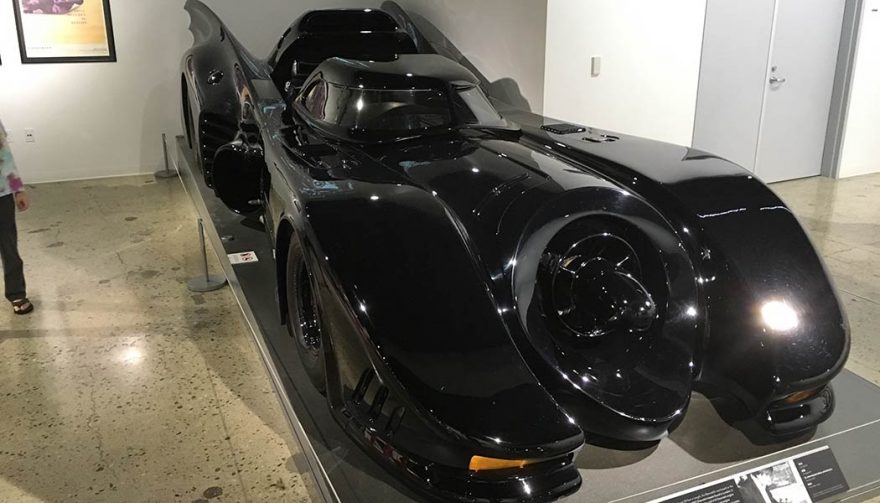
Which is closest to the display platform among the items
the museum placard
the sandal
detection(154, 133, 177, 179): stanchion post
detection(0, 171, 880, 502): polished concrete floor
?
the museum placard

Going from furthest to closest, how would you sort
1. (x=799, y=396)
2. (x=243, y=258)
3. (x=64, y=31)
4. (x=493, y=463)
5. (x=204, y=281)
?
(x=64, y=31) → (x=204, y=281) → (x=243, y=258) → (x=799, y=396) → (x=493, y=463)

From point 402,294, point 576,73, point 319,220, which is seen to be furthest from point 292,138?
point 576,73

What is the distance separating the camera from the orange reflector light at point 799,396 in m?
1.85

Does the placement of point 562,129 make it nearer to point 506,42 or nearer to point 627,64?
point 506,42

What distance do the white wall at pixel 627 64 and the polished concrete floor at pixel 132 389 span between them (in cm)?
232

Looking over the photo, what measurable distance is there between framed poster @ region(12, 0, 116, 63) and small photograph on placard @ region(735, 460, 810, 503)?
5.59m

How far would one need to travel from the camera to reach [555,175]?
6.87ft

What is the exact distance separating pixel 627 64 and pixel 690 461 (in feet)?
10.5

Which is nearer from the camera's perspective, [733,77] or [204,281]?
[204,281]

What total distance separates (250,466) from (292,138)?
3.89 feet

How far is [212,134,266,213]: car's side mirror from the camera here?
301 cm

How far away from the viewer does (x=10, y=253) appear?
327cm

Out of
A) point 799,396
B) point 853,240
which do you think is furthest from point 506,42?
point 799,396

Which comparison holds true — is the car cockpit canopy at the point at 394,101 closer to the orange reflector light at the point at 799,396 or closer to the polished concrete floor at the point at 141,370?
the polished concrete floor at the point at 141,370
